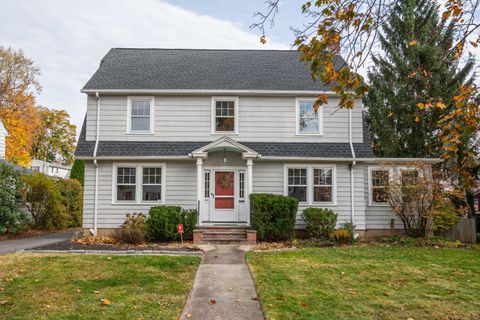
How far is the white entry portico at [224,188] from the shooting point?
44.9 feet

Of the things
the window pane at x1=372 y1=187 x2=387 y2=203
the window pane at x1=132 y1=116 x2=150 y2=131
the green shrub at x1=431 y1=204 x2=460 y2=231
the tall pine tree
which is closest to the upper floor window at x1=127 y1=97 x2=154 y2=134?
the window pane at x1=132 y1=116 x2=150 y2=131

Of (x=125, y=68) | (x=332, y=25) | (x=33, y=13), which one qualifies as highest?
(x=33, y=13)

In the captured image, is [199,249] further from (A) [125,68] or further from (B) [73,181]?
(B) [73,181]

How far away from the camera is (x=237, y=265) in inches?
344

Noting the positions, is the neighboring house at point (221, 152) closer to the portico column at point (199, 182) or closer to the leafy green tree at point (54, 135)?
the portico column at point (199, 182)

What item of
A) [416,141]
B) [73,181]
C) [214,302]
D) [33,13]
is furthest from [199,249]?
[416,141]

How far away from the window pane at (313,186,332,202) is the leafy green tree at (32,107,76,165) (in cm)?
3601

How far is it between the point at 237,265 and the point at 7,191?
11.2m

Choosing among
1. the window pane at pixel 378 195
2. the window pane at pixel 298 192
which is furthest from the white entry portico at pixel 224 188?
the window pane at pixel 378 195

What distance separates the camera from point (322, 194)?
14047 mm

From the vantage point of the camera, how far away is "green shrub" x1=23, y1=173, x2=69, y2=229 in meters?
16.6

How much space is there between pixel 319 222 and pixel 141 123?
773 centimetres

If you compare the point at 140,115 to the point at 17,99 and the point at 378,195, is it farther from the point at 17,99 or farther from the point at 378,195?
the point at 17,99

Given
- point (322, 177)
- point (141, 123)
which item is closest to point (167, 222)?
point (141, 123)
